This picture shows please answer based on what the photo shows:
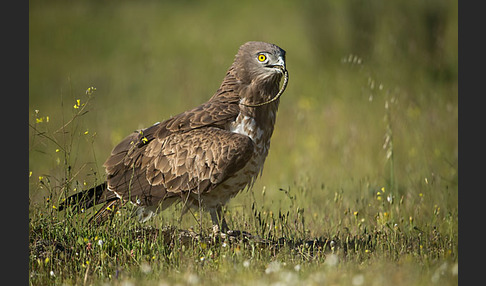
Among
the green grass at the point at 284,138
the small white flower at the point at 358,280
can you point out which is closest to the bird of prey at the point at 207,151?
the green grass at the point at 284,138

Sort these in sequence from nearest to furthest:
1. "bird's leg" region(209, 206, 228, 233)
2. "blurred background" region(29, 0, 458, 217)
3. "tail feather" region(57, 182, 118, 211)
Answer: "tail feather" region(57, 182, 118, 211) < "bird's leg" region(209, 206, 228, 233) < "blurred background" region(29, 0, 458, 217)

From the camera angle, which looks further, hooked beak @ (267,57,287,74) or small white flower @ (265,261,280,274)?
hooked beak @ (267,57,287,74)

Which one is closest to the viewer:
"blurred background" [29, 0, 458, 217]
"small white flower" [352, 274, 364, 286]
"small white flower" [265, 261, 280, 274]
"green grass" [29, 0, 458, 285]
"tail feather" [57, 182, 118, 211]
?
"small white flower" [352, 274, 364, 286]

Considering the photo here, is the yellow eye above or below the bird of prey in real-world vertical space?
above

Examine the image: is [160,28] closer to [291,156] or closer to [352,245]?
[291,156]

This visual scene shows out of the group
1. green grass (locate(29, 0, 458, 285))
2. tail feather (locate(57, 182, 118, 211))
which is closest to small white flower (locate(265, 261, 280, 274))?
green grass (locate(29, 0, 458, 285))

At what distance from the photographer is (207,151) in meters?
6.64

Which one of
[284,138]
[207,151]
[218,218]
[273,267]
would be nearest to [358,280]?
[273,267]

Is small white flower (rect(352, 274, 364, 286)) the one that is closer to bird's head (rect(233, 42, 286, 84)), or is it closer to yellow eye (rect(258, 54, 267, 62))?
bird's head (rect(233, 42, 286, 84))

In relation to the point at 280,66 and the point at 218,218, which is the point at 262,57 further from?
the point at 218,218

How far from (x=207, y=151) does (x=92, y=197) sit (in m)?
1.36

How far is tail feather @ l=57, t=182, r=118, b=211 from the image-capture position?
6574 millimetres

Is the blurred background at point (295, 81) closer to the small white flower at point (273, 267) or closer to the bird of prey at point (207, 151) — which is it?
the bird of prey at point (207, 151)

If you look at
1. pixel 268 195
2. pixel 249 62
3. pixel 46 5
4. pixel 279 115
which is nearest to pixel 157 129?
pixel 249 62
